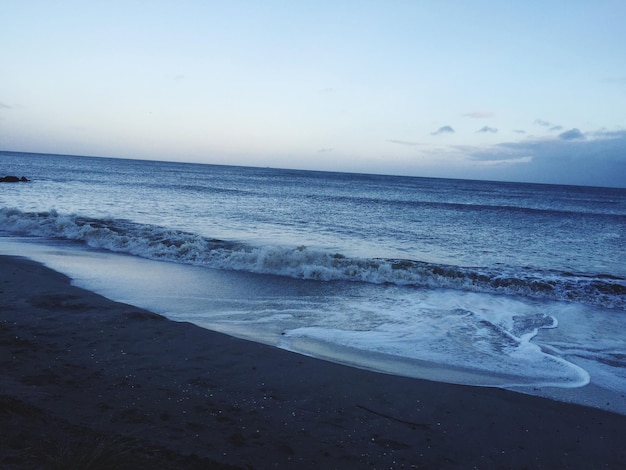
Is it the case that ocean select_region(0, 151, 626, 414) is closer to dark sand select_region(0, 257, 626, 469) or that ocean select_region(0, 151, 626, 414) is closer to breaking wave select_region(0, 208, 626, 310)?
breaking wave select_region(0, 208, 626, 310)

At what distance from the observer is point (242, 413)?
15.1ft

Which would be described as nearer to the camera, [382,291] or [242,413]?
[242,413]

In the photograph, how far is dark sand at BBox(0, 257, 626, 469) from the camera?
3.80m

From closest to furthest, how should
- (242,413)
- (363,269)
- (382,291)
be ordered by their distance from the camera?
(242,413) → (382,291) → (363,269)

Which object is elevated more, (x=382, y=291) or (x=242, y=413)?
(x=242, y=413)

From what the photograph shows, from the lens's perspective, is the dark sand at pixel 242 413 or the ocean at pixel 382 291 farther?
the ocean at pixel 382 291

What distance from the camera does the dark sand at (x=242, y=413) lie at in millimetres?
3799

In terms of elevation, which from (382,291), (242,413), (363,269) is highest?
(363,269)

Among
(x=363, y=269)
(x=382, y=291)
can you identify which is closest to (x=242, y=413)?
(x=382, y=291)

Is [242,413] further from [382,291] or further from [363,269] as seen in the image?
[363,269]

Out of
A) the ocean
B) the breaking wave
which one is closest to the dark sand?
the ocean

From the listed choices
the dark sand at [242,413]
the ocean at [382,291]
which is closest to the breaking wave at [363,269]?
the ocean at [382,291]

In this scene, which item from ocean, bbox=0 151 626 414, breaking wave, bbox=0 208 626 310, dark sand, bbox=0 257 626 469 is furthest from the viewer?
breaking wave, bbox=0 208 626 310

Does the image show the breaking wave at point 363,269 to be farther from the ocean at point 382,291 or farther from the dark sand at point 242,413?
the dark sand at point 242,413
